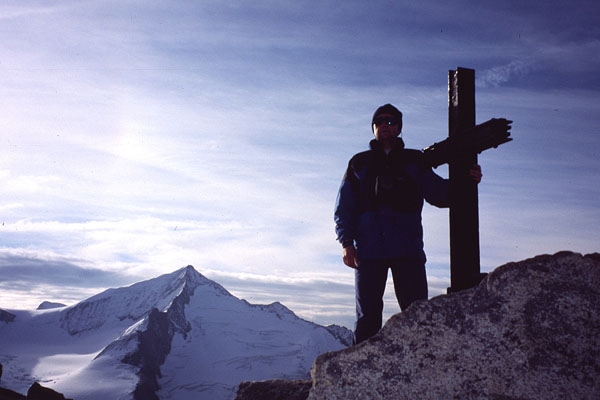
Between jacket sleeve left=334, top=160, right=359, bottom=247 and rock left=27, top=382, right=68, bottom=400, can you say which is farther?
rock left=27, top=382, right=68, bottom=400

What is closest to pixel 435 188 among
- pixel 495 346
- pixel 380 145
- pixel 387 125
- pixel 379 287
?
A: pixel 380 145

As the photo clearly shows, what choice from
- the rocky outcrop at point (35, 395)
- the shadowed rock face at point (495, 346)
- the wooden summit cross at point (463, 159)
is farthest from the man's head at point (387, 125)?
the rocky outcrop at point (35, 395)

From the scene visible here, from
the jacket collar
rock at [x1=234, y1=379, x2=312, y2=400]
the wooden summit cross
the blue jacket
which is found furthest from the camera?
the jacket collar

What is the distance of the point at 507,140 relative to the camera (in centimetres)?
458

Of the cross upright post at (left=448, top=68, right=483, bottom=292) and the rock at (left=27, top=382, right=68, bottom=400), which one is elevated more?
the cross upright post at (left=448, top=68, right=483, bottom=292)

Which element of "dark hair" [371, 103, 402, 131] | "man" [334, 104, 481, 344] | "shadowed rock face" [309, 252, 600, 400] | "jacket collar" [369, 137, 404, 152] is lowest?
"shadowed rock face" [309, 252, 600, 400]

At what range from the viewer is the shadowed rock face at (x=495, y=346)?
325cm

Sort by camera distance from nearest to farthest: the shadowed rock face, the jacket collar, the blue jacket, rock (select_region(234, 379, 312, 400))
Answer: the shadowed rock face → rock (select_region(234, 379, 312, 400)) → the blue jacket → the jacket collar

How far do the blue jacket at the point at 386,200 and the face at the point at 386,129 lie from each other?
0.12 m

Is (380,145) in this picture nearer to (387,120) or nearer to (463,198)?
(387,120)

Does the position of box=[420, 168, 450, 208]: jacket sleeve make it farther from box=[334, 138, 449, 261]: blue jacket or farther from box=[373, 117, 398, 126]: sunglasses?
box=[373, 117, 398, 126]: sunglasses

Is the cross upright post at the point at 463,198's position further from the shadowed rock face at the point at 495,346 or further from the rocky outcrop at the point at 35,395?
the rocky outcrop at the point at 35,395

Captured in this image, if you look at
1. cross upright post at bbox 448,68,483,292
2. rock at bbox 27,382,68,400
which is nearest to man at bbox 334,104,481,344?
cross upright post at bbox 448,68,483,292

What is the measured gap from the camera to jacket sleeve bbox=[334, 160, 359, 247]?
5.08 m
